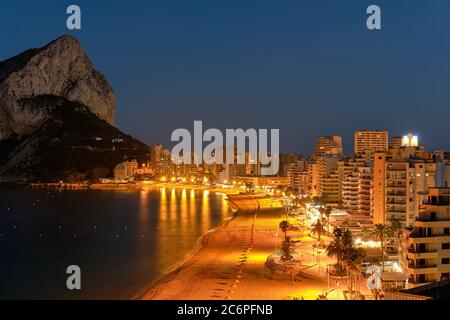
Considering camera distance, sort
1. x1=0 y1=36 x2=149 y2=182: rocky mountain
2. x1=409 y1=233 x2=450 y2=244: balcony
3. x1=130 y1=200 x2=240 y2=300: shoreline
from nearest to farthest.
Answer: x1=409 y1=233 x2=450 y2=244: balcony, x1=130 y1=200 x2=240 y2=300: shoreline, x1=0 y1=36 x2=149 y2=182: rocky mountain

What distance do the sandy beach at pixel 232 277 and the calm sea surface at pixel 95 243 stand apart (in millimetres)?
1256

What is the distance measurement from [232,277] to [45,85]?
9994 cm

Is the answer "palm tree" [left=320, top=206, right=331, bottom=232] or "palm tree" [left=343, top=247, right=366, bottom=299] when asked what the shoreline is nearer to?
"palm tree" [left=343, top=247, right=366, bottom=299]

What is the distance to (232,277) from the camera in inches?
778

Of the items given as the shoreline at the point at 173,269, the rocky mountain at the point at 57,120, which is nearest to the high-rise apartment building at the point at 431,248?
the shoreline at the point at 173,269

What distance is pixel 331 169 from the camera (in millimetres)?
52812

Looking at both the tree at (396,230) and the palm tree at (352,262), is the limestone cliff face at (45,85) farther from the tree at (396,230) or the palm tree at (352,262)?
the palm tree at (352,262)

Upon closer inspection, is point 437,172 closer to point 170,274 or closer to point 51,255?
point 170,274

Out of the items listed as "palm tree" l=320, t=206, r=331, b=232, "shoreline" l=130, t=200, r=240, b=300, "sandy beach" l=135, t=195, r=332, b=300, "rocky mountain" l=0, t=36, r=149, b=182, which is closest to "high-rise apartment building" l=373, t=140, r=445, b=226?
"palm tree" l=320, t=206, r=331, b=232

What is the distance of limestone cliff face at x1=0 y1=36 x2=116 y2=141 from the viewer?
10969 cm

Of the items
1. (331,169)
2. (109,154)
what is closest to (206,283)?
(331,169)

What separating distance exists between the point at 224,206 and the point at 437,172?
32.7 meters

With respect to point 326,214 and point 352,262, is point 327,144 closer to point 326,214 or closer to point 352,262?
point 326,214

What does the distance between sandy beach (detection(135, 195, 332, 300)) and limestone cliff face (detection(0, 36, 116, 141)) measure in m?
86.4
